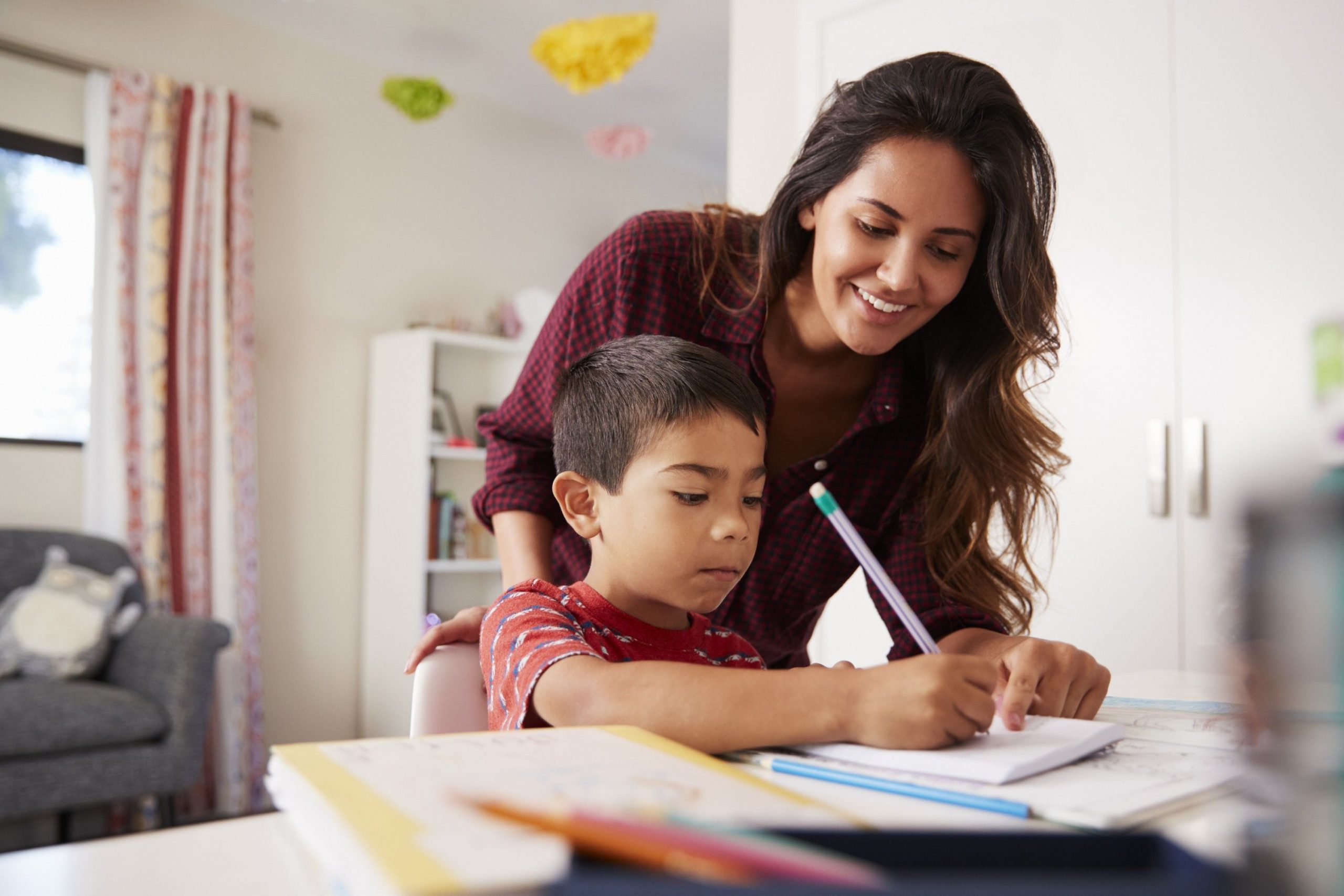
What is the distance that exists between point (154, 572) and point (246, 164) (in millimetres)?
1444

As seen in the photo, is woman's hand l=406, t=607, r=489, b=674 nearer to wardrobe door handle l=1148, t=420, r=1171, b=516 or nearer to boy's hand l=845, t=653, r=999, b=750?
boy's hand l=845, t=653, r=999, b=750

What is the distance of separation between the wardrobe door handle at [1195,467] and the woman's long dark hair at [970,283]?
0.84 meters

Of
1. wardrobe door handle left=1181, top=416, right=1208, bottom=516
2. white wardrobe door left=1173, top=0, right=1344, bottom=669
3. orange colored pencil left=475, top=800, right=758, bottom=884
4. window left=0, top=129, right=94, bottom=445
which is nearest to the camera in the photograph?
orange colored pencil left=475, top=800, right=758, bottom=884

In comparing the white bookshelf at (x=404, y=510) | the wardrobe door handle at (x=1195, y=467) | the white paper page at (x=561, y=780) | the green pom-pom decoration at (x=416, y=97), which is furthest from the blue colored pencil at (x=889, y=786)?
the white bookshelf at (x=404, y=510)

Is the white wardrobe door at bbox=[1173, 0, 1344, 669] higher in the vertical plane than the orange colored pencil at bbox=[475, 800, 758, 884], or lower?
higher

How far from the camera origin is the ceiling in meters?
3.52

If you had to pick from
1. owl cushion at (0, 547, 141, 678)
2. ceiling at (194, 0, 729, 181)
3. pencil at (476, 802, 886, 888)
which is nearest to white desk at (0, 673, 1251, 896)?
pencil at (476, 802, 886, 888)

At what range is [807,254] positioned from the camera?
129cm

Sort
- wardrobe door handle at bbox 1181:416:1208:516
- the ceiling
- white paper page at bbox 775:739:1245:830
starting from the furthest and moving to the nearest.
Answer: the ceiling < wardrobe door handle at bbox 1181:416:1208:516 < white paper page at bbox 775:739:1245:830

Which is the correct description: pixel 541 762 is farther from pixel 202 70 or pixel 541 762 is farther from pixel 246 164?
pixel 202 70

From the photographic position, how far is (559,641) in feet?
2.40

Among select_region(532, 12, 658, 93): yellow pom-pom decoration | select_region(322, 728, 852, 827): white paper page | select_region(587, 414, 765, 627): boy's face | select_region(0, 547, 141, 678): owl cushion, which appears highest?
select_region(532, 12, 658, 93): yellow pom-pom decoration

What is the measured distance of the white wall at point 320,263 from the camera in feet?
12.1

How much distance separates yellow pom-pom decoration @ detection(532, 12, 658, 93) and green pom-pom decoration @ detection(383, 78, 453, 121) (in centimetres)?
46
